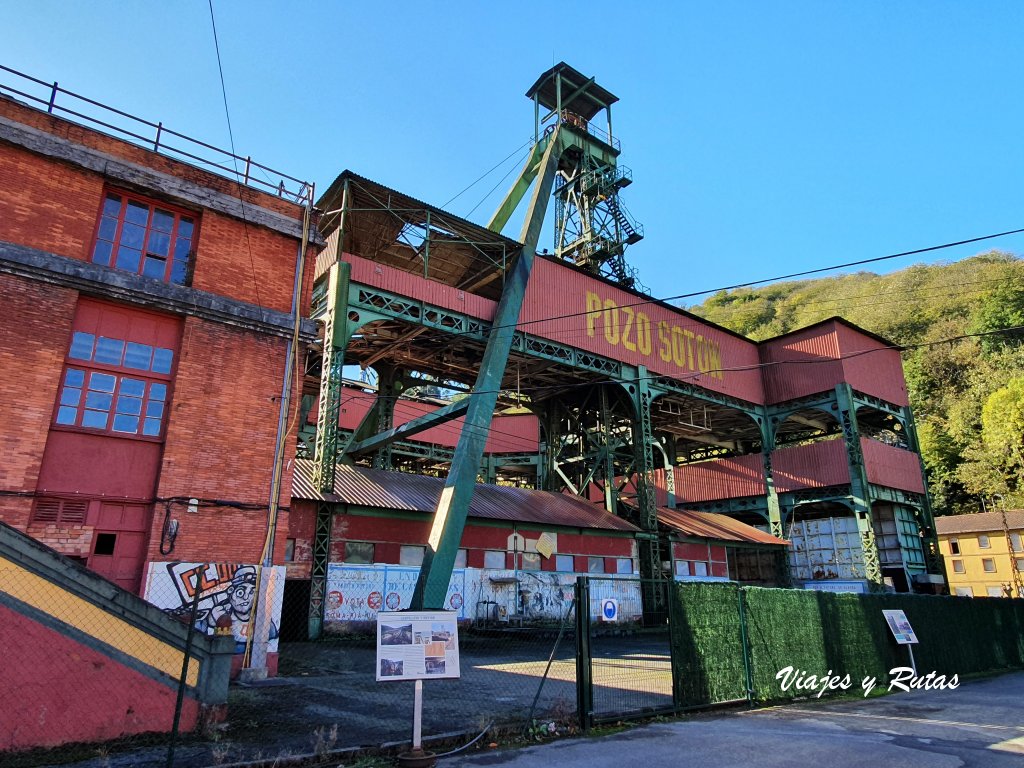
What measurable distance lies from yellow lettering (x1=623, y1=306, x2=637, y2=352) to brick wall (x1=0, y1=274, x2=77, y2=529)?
21.3 metres

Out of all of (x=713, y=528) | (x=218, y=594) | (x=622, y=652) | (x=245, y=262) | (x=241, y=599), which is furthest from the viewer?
(x=713, y=528)

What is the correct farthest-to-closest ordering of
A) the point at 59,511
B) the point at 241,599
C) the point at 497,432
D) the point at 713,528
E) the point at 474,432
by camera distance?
the point at 497,432 < the point at 713,528 < the point at 474,432 < the point at 241,599 < the point at 59,511

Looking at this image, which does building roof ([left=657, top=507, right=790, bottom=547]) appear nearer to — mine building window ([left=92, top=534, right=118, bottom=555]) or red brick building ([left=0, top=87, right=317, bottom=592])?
red brick building ([left=0, top=87, right=317, bottom=592])

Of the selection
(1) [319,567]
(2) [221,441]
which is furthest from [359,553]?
(2) [221,441]

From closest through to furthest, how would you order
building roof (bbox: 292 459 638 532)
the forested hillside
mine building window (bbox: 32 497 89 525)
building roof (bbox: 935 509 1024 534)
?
mine building window (bbox: 32 497 89 525)
building roof (bbox: 292 459 638 532)
building roof (bbox: 935 509 1024 534)
the forested hillside

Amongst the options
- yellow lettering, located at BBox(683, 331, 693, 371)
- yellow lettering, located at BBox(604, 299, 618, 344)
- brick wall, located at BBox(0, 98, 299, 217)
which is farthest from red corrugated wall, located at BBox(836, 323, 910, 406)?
brick wall, located at BBox(0, 98, 299, 217)

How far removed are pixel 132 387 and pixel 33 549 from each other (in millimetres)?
6538

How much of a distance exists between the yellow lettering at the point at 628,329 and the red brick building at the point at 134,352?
672 inches

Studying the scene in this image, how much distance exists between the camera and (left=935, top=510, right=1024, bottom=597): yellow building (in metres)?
47.3

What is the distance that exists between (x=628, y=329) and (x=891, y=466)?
52.9 feet

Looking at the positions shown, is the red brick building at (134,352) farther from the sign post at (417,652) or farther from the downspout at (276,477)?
the sign post at (417,652)

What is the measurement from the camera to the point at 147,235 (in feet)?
43.8

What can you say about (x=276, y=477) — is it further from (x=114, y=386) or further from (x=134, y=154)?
(x=134, y=154)

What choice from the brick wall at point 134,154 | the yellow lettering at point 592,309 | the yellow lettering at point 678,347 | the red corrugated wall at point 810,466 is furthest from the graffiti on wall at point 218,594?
the red corrugated wall at point 810,466
